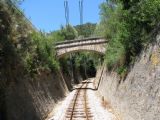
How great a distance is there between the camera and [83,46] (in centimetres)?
4638

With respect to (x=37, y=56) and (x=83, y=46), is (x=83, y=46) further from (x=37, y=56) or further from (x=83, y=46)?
(x=37, y=56)

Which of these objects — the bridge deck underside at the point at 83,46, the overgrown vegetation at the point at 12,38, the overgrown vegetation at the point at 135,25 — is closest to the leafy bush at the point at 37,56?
the overgrown vegetation at the point at 12,38

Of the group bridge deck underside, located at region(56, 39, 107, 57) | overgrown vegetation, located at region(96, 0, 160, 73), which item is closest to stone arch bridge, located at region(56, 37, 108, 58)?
bridge deck underside, located at region(56, 39, 107, 57)

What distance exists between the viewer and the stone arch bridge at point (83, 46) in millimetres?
44375

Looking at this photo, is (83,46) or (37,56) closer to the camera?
(37,56)

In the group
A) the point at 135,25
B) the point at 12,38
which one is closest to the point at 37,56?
the point at 135,25

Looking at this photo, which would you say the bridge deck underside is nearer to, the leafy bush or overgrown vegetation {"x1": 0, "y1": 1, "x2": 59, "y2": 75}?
the leafy bush

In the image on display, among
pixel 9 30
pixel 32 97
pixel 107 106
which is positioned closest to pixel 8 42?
pixel 9 30

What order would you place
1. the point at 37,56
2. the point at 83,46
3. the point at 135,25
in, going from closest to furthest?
the point at 135,25
the point at 37,56
the point at 83,46

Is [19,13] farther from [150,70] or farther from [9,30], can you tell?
[150,70]

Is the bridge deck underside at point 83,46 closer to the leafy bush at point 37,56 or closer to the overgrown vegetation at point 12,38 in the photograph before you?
the leafy bush at point 37,56

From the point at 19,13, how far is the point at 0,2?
443cm

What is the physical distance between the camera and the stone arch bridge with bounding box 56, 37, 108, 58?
44375 mm

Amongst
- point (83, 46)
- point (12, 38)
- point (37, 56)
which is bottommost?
point (37, 56)
